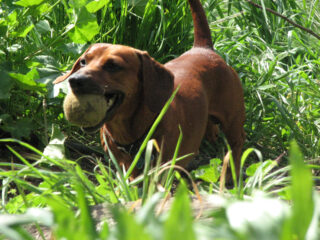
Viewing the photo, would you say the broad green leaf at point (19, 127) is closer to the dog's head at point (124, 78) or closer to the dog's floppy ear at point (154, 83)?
the dog's head at point (124, 78)

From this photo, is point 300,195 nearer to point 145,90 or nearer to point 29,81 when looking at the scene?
point 145,90

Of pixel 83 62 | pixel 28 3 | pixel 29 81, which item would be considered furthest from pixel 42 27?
pixel 83 62

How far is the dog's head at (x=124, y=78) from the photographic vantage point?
103 inches

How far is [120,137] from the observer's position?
9.65 feet

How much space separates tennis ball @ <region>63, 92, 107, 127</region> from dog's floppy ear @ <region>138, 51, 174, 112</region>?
1.10 ft

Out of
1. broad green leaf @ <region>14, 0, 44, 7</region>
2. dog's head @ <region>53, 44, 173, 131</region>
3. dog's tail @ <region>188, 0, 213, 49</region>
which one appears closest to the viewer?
dog's head @ <region>53, 44, 173, 131</region>

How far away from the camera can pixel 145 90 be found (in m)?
2.82

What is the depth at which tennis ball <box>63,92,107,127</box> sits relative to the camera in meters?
2.45

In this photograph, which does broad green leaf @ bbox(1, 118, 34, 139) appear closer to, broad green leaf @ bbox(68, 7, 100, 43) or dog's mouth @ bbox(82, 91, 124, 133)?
broad green leaf @ bbox(68, 7, 100, 43)

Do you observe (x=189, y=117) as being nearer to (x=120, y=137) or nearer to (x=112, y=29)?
(x=120, y=137)

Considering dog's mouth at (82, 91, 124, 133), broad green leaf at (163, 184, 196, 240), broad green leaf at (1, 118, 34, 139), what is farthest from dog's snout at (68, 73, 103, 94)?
broad green leaf at (163, 184, 196, 240)

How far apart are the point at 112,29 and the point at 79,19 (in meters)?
0.60

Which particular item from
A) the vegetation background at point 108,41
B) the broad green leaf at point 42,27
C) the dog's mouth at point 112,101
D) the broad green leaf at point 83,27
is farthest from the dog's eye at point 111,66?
the broad green leaf at point 42,27

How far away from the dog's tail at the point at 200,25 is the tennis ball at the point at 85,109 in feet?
4.52
